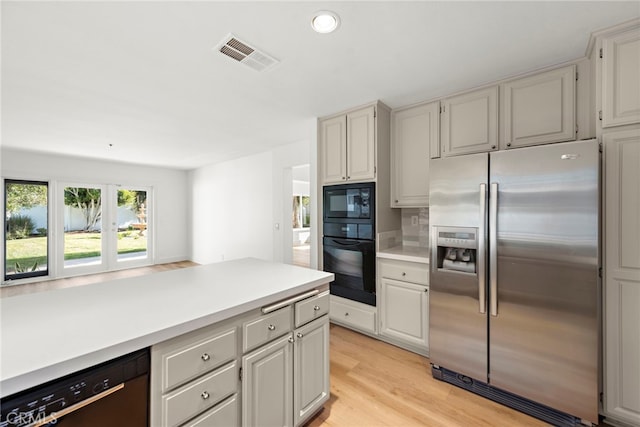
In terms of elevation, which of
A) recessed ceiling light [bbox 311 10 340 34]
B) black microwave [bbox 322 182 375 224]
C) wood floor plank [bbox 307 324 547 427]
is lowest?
wood floor plank [bbox 307 324 547 427]

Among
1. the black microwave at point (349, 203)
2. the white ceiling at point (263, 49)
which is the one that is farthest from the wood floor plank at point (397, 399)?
the white ceiling at point (263, 49)

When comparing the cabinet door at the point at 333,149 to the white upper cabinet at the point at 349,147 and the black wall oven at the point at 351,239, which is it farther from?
the black wall oven at the point at 351,239

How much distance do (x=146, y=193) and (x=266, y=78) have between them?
5.99 metres

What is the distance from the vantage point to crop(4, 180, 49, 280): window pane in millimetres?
5027

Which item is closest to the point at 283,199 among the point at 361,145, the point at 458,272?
the point at 361,145

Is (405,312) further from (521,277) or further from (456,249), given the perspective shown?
(521,277)

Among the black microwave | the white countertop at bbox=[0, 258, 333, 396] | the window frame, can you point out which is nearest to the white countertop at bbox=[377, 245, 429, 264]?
the black microwave

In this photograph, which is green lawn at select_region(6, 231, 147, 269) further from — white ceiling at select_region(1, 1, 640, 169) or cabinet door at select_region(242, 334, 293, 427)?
cabinet door at select_region(242, 334, 293, 427)

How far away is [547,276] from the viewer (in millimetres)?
1727

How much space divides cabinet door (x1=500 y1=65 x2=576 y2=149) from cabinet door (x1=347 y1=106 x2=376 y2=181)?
1153 mm

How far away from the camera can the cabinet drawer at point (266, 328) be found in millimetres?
1288

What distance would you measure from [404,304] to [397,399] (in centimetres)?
83

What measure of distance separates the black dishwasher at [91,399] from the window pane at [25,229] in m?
6.56

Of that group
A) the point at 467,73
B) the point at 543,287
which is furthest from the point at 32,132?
the point at 543,287
